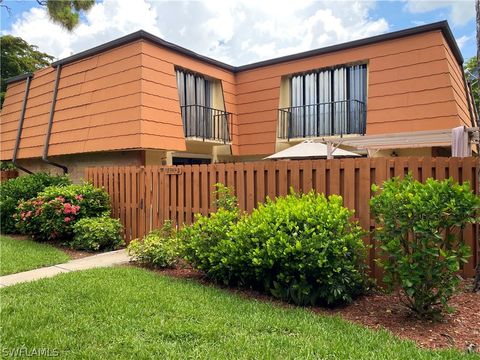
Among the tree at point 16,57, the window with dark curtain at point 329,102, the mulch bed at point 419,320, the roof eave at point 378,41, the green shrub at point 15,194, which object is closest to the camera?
the mulch bed at point 419,320

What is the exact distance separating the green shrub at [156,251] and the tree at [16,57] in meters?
18.4

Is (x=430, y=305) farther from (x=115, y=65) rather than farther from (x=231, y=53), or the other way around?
(x=231, y=53)

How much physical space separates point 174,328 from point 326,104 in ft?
35.4

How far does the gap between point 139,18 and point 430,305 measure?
1083cm

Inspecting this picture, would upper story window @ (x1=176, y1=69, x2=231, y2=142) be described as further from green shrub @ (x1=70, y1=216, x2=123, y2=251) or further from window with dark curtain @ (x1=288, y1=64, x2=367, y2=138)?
green shrub @ (x1=70, y1=216, x2=123, y2=251)

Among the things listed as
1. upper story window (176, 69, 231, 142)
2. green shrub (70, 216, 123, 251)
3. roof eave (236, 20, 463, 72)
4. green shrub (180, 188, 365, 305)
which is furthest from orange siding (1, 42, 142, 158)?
green shrub (180, 188, 365, 305)

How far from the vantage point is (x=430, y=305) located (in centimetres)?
394

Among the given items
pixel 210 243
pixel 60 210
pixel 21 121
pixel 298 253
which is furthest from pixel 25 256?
pixel 21 121

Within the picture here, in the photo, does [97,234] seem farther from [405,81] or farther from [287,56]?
[405,81]

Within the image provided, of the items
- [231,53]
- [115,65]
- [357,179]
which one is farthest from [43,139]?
[357,179]

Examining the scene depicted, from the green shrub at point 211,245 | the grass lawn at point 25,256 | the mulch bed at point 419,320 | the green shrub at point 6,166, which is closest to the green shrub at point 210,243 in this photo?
the green shrub at point 211,245

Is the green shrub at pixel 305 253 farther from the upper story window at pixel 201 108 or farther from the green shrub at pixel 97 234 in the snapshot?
the upper story window at pixel 201 108

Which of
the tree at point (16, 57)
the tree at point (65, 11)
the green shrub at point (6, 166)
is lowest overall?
the green shrub at point (6, 166)

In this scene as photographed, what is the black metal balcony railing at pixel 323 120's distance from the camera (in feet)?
40.6
